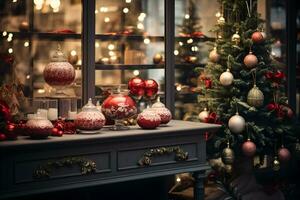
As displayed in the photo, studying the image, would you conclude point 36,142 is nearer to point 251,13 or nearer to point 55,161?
point 55,161

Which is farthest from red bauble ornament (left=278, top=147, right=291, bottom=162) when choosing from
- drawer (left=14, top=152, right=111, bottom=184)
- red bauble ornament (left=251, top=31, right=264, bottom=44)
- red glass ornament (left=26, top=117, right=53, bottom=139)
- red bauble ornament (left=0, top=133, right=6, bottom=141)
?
red bauble ornament (left=0, top=133, right=6, bottom=141)

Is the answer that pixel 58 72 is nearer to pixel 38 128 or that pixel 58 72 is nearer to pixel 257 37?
pixel 38 128

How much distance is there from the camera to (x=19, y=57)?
4.38 metres

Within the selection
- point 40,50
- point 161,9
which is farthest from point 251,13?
point 40,50

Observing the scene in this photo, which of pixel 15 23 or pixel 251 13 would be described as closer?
pixel 15 23

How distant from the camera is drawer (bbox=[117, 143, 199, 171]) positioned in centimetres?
388

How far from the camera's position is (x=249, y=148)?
189 inches

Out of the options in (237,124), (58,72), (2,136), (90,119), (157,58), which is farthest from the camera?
(157,58)

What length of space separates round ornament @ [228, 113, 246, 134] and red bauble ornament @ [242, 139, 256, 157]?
128 mm

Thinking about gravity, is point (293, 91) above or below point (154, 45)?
below

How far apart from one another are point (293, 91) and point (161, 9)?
1.90m

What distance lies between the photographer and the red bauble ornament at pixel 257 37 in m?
4.89

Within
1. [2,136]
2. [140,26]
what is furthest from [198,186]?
[140,26]

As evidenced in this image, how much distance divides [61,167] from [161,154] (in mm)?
819
